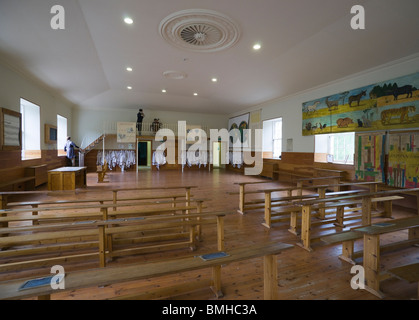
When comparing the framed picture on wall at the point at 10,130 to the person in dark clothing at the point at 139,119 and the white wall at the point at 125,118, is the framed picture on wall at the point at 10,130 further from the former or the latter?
the person in dark clothing at the point at 139,119

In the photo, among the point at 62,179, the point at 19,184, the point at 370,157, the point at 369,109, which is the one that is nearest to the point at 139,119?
the point at 62,179

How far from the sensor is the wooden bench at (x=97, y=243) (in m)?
2.00

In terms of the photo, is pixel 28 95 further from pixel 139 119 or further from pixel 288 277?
pixel 288 277

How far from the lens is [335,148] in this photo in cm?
656

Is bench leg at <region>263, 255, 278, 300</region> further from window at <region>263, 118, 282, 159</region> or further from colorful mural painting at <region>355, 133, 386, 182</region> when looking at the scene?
window at <region>263, 118, 282, 159</region>

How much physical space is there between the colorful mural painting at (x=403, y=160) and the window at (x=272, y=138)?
4386 millimetres

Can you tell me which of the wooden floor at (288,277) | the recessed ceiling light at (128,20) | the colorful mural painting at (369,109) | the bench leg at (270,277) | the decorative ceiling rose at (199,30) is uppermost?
the recessed ceiling light at (128,20)

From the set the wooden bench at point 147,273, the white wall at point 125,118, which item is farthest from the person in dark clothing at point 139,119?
the wooden bench at point 147,273

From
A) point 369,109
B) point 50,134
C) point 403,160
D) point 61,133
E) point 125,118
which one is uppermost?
point 125,118

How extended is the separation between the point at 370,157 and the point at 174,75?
20.0 ft

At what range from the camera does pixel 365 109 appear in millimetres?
5336
